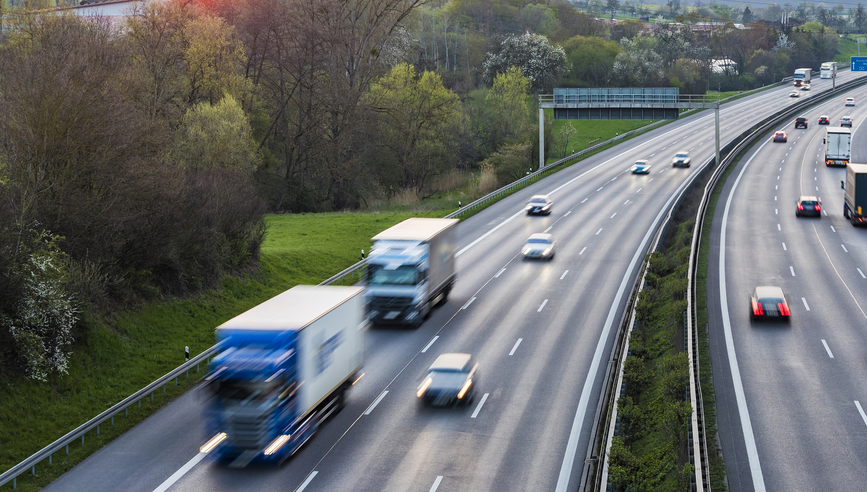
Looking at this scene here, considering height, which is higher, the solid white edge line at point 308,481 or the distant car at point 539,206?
the distant car at point 539,206

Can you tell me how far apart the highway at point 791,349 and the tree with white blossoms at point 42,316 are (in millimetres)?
19410

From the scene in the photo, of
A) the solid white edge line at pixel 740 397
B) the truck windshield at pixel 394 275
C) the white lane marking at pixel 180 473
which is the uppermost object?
the truck windshield at pixel 394 275

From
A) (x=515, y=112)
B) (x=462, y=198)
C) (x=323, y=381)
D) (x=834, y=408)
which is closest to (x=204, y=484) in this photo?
(x=323, y=381)

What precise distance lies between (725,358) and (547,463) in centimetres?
1081

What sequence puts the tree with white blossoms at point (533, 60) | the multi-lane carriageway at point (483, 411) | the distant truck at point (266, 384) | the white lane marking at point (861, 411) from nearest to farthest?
1. the distant truck at point (266, 384)
2. the multi-lane carriageway at point (483, 411)
3. the white lane marking at point (861, 411)
4. the tree with white blossoms at point (533, 60)

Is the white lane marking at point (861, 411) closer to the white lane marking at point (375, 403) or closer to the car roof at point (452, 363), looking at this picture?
the car roof at point (452, 363)

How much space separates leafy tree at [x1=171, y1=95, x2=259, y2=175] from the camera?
4750 cm

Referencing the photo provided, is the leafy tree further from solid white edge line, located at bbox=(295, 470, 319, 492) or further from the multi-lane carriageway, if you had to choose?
solid white edge line, located at bbox=(295, 470, 319, 492)

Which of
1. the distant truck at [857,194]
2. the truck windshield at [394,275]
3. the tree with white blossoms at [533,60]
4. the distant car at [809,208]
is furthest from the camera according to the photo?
the tree with white blossoms at [533,60]

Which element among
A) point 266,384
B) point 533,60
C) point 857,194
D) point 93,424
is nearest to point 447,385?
point 266,384

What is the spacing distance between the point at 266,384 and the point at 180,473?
12.1 feet

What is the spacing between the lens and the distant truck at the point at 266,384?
17453 millimetres

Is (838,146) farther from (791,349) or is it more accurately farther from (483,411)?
(483,411)

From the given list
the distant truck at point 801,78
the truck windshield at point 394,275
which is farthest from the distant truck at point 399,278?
the distant truck at point 801,78
